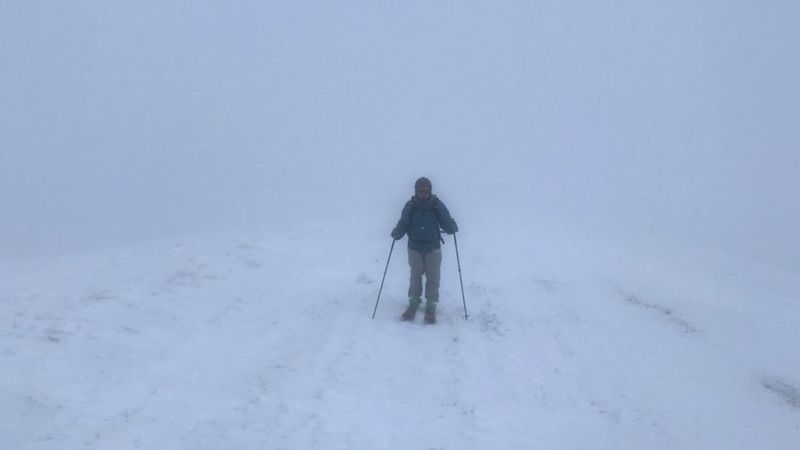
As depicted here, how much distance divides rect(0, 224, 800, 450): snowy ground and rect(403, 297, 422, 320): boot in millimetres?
385

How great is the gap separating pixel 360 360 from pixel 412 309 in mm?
2447

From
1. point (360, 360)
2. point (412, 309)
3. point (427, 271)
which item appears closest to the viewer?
point (360, 360)

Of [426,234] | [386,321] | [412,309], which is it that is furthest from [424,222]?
[386,321]

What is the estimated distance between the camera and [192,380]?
9945 mm

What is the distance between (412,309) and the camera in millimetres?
13492

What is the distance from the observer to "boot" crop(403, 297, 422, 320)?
1343 cm

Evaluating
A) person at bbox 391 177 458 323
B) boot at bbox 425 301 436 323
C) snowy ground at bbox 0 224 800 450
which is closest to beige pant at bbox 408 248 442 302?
person at bbox 391 177 458 323

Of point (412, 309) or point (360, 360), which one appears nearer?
point (360, 360)

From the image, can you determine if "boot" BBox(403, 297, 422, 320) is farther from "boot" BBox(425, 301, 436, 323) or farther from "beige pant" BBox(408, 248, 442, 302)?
"boot" BBox(425, 301, 436, 323)

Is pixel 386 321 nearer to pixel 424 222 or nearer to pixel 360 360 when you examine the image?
pixel 424 222

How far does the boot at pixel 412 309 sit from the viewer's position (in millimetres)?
13430

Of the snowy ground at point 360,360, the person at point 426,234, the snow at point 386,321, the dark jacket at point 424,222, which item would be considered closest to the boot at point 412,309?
the person at point 426,234

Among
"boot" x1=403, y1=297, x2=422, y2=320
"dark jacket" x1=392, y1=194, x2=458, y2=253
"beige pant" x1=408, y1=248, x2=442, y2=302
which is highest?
"dark jacket" x1=392, y1=194, x2=458, y2=253

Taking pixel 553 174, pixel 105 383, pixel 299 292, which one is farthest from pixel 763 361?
pixel 553 174
